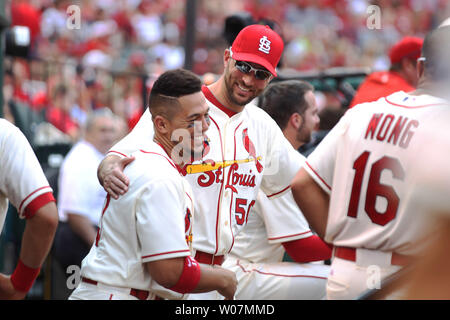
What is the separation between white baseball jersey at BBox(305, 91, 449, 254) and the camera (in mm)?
2982

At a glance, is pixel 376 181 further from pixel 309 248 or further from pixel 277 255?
pixel 277 255

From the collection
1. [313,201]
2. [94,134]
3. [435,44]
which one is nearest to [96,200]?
[94,134]

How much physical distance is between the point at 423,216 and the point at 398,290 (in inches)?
30.9

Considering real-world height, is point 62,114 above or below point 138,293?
below

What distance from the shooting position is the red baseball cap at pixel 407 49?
5.43 metres

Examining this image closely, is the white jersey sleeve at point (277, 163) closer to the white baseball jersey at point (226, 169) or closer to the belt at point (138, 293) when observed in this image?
the white baseball jersey at point (226, 169)

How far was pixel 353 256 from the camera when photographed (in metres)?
3.18

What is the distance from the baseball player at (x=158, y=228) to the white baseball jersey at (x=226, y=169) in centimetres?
35

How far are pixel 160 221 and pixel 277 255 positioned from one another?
1.86m

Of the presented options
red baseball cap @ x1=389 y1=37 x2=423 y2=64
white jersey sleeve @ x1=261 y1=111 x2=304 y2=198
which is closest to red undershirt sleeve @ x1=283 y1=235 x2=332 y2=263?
white jersey sleeve @ x1=261 y1=111 x2=304 y2=198

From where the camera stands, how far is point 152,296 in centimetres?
286

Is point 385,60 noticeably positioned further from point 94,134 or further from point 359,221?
point 359,221

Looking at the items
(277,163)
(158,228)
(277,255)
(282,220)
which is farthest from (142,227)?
(277,255)

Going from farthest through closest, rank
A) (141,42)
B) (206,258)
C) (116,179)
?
1. (141,42)
2. (206,258)
3. (116,179)
